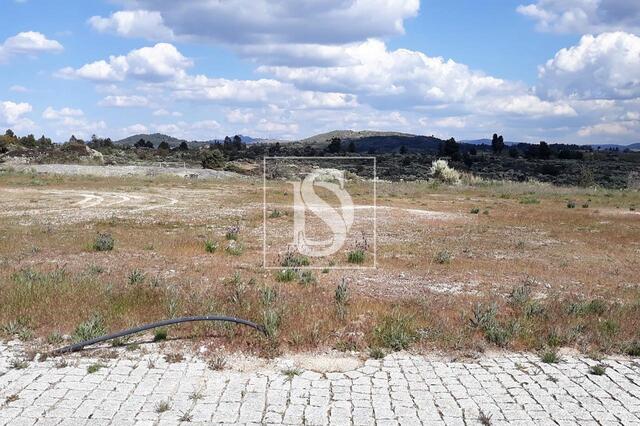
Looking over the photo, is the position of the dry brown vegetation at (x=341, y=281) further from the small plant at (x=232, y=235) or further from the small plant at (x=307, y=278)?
the small plant at (x=232, y=235)

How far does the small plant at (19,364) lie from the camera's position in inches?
236

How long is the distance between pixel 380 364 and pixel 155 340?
287 cm

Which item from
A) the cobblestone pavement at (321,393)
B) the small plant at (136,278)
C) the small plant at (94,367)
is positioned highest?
the small plant at (136,278)

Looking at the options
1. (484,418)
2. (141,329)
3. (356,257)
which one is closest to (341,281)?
(356,257)

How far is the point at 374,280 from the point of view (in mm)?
10961

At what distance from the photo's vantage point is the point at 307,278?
34.2 ft

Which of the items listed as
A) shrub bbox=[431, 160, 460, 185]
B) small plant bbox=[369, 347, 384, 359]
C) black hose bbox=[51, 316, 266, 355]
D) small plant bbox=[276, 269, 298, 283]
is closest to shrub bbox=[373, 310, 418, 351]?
small plant bbox=[369, 347, 384, 359]

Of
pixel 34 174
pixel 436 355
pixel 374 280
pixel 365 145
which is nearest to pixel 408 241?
pixel 374 280

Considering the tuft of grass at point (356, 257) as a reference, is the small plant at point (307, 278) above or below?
above

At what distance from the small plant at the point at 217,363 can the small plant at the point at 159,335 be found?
927mm

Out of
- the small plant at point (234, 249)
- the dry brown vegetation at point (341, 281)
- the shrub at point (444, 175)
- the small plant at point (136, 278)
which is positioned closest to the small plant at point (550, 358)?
the dry brown vegetation at point (341, 281)

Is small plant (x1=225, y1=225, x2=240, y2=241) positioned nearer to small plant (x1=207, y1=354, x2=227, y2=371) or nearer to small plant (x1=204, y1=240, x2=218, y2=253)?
small plant (x1=204, y1=240, x2=218, y2=253)

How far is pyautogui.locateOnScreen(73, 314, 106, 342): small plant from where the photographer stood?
679cm

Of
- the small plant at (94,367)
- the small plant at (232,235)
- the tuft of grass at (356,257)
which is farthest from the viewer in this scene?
the small plant at (232,235)
